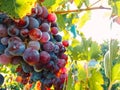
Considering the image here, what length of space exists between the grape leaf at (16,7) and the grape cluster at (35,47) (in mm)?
53

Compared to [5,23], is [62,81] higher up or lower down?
lower down

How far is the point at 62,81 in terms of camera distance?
93cm

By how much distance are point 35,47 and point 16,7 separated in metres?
0.12

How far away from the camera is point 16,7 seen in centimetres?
77

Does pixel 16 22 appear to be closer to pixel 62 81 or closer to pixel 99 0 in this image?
pixel 62 81

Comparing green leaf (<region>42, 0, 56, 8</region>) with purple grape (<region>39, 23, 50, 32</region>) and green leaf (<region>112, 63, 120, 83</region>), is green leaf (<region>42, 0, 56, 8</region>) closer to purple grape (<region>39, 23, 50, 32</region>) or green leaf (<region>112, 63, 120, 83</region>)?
purple grape (<region>39, 23, 50, 32</region>)

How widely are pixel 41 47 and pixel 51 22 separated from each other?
0.32ft

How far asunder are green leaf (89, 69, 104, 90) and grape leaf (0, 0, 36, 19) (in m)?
0.29

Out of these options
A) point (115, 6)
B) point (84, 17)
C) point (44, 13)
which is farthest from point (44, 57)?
point (84, 17)

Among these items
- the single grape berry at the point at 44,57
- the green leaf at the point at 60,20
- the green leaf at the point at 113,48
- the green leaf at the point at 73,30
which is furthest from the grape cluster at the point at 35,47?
the green leaf at the point at 73,30

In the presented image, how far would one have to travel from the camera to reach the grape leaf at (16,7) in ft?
2.50

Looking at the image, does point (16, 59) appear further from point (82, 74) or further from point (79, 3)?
point (79, 3)

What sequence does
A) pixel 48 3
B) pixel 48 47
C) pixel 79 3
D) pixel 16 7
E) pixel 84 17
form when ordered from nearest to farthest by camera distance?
pixel 16 7 → pixel 48 47 → pixel 48 3 → pixel 79 3 → pixel 84 17

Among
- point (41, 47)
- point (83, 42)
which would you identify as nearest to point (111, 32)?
point (83, 42)
